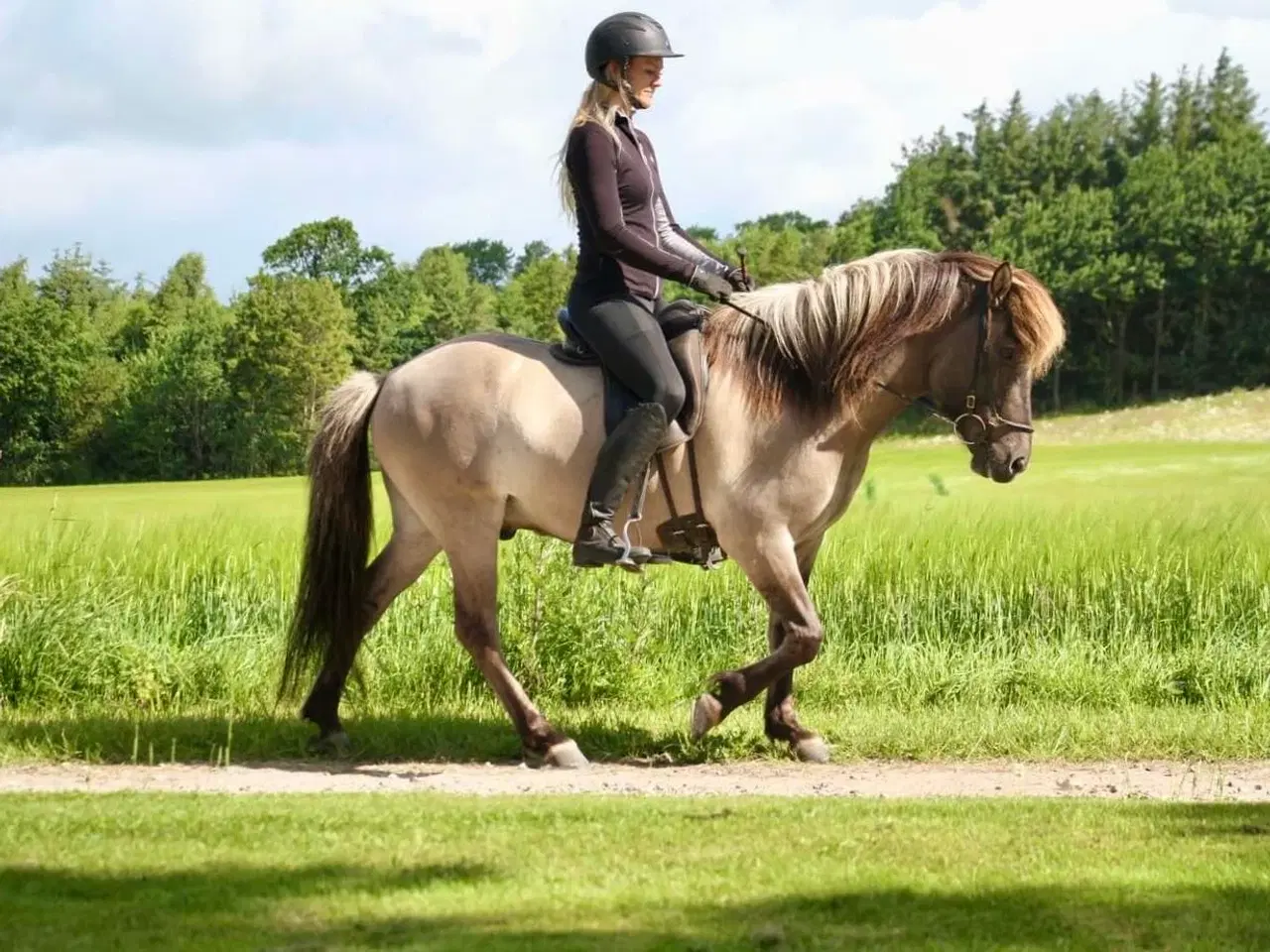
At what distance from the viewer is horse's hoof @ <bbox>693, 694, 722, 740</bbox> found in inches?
288

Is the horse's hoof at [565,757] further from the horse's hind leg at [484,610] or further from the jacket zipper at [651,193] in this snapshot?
the jacket zipper at [651,193]

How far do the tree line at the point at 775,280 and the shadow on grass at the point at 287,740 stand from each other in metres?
21.0

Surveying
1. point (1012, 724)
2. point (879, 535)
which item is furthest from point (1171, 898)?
point (879, 535)

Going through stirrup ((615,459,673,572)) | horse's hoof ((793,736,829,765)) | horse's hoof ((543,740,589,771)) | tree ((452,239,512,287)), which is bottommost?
horse's hoof ((543,740,589,771))

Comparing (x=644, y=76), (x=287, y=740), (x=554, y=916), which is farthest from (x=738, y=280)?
(x=554, y=916)

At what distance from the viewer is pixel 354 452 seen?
26.6 feet

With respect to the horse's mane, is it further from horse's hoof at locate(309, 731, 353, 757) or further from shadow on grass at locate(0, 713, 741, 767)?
horse's hoof at locate(309, 731, 353, 757)

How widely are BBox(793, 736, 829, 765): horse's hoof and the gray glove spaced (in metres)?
2.08

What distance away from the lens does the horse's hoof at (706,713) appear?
288 inches

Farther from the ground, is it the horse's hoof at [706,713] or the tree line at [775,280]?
the tree line at [775,280]

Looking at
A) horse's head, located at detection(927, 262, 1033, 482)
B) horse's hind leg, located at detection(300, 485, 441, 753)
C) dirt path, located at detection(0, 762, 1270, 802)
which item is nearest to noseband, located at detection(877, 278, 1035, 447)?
horse's head, located at detection(927, 262, 1033, 482)

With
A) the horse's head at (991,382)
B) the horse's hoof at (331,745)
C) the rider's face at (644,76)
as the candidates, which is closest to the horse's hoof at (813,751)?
the horse's head at (991,382)

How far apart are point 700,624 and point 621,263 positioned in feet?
13.3

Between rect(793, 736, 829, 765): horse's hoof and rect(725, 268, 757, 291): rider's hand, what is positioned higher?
rect(725, 268, 757, 291): rider's hand
